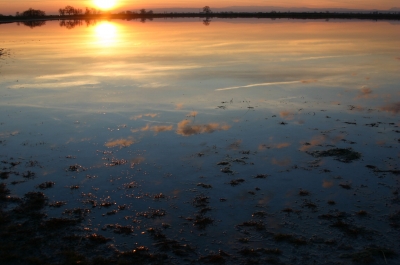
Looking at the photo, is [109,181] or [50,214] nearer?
[50,214]

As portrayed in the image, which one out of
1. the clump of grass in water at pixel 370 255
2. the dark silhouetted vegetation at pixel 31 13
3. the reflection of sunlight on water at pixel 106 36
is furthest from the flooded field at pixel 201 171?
the dark silhouetted vegetation at pixel 31 13

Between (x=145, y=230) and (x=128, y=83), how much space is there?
12688 mm

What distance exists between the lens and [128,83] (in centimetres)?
1788

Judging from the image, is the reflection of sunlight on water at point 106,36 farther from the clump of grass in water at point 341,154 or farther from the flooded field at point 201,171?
the clump of grass in water at point 341,154

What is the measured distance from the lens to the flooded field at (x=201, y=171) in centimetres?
563

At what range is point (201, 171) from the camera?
832 cm

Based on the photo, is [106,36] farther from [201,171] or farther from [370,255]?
[370,255]

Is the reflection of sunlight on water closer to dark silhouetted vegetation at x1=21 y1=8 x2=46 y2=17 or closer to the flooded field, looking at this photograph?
the flooded field

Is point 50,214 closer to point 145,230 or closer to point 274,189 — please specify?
point 145,230

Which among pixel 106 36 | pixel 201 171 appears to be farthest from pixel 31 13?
pixel 201 171

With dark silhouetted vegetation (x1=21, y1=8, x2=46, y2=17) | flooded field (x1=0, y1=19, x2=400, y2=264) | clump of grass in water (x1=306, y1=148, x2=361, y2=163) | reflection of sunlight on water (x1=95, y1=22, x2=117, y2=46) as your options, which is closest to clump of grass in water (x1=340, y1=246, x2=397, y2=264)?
flooded field (x1=0, y1=19, x2=400, y2=264)

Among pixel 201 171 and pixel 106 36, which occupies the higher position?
pixel 106 36

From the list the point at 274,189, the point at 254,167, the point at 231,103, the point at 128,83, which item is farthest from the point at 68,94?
the point at 274,189

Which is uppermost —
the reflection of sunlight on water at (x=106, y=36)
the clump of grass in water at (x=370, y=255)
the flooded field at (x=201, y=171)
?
the reflection of sunlight on water at (x=106, y=36)
